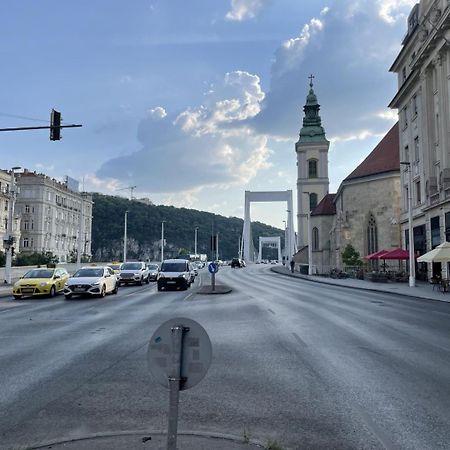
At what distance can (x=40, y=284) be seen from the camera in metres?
23.8

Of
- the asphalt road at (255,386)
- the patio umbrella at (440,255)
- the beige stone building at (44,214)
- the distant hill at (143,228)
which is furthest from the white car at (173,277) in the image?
the distant hill at (143,228)

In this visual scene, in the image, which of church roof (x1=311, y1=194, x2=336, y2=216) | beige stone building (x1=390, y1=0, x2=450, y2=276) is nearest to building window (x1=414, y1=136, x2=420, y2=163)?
beige stone building (x1=390, y1=0, x2=450, y2=276)

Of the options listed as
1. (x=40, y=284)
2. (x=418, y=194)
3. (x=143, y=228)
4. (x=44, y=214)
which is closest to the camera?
(x=40, y=284)

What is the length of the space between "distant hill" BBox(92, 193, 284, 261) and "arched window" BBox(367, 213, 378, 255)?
7166 centimetres

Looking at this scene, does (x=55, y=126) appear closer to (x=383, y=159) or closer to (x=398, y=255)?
(x=398, y=255)

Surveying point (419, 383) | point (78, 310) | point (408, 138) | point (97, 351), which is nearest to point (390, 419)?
point (419, 383)

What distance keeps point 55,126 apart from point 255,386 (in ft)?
43.0

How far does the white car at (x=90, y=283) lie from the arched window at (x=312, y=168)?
6710 cm

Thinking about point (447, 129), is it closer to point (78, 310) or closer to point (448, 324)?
point (448, 324)

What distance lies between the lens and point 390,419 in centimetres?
505

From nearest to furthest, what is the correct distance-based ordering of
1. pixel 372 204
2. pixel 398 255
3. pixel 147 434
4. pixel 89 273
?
pixel 147 434, pixel 89 273, pixel 398 255, pixel 372 204

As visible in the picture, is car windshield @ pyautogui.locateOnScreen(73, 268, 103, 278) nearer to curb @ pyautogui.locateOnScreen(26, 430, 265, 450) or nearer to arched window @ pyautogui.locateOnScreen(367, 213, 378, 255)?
curb @ pyautogui.locateOnScreen(26, 430, 265, 450)

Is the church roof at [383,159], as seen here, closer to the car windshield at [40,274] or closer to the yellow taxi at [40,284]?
the yellow taxi at [40,284]

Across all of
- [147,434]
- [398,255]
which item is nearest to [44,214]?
[398,255]
